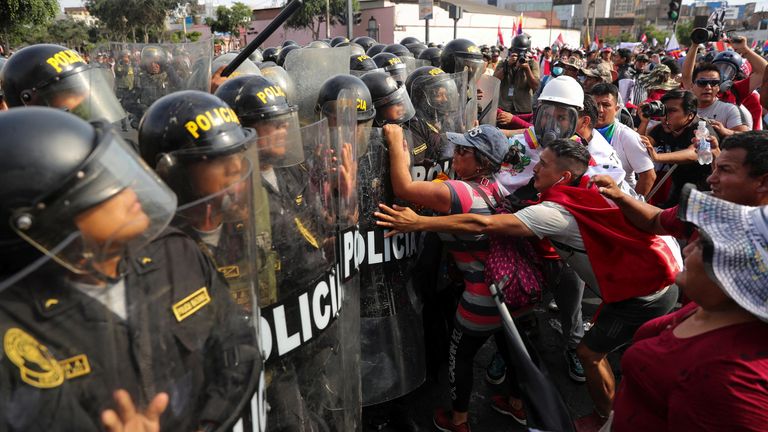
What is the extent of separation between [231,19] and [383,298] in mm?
54629

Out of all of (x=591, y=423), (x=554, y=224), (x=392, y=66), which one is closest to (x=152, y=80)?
(x=392, y=66)

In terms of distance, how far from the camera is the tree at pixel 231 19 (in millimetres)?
52000

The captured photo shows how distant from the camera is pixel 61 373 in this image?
110 centimetres

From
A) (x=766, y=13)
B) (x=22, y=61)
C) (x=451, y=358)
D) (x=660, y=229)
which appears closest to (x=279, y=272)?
(x=451, y=358)

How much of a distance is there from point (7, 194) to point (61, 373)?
0.41 metres

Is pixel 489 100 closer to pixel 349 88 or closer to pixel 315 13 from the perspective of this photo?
pixel 349 88

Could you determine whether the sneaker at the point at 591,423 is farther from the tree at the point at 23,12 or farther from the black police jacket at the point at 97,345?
the tree at the point at 23,12

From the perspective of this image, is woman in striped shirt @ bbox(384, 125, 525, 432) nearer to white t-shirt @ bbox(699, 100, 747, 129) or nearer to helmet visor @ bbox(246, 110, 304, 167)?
helmet visor @ bbox(246, 110, 304, 167)

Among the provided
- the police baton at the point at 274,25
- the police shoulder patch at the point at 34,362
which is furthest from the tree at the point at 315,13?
the police shoulder patch at the point at 34,362

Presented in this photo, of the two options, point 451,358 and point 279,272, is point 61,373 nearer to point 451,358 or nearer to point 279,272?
point 279,272

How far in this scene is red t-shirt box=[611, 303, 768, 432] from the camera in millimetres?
1330

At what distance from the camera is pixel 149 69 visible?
4129mm

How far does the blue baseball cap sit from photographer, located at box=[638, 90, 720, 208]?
6.71ft

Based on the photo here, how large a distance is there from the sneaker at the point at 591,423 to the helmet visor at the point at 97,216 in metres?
2.92
